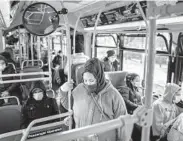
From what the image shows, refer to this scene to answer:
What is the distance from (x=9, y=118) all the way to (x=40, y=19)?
60.4 inches

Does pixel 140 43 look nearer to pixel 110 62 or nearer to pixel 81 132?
pixel 110 62

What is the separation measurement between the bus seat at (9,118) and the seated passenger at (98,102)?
1099mm

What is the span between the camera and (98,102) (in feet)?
5.78

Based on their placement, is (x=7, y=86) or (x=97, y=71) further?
(x=7, y=86)

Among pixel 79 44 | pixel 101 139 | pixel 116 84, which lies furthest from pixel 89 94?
pixel 79 44

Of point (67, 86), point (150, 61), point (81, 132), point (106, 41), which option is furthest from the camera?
point (106, 41)

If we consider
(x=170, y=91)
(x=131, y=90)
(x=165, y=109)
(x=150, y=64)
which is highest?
(x=150, y=64)

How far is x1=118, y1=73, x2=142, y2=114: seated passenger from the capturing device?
3.59m

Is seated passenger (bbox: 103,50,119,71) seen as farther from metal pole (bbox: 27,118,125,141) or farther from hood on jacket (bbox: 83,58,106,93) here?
metal pole (bbox: 27,118,125,141)

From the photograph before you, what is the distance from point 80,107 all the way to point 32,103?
1.37 m

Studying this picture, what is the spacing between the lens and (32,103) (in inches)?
115

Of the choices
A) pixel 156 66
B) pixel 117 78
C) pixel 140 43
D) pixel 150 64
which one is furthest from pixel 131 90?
pixel 150 64

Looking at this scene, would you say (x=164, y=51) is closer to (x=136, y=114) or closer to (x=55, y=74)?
(x=136, y=114)

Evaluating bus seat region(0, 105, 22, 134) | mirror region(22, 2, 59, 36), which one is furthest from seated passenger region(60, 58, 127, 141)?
bus seat region(0, 105, 22, 134)
